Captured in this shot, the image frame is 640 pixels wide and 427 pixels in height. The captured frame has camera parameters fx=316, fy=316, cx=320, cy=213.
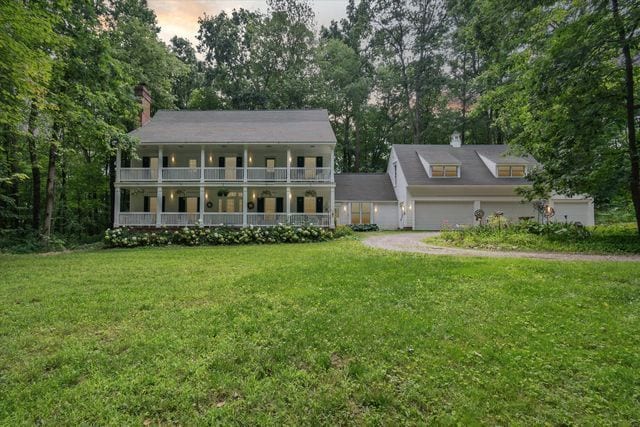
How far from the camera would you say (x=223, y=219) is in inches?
724

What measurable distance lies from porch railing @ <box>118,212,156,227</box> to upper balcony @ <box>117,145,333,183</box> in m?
2.02

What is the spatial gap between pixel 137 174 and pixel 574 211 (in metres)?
29.9

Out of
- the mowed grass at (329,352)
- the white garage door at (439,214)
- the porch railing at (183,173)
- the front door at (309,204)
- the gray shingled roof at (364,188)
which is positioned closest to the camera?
the mowed grass at (329,352)

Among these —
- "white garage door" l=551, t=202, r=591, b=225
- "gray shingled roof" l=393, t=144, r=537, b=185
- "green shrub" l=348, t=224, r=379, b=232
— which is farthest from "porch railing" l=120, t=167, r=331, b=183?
"white garage door" l=551, t=202, r=591, b=225

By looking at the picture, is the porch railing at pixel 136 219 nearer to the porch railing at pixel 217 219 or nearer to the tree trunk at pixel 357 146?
the porch railing at pixel 217 219

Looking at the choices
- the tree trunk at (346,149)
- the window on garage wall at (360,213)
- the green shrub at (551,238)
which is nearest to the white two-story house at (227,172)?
the window on garage wall at (360,213)

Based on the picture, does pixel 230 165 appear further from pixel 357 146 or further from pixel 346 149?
pixel 346 149

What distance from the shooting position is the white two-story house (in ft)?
59.5

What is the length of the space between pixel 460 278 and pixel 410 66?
31685 millimetres

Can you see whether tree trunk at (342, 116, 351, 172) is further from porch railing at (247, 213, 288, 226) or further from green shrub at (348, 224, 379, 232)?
porch railing at (247, 213, 288, 226)

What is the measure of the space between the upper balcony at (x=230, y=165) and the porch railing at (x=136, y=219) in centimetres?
202

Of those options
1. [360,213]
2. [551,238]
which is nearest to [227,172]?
[360,213]

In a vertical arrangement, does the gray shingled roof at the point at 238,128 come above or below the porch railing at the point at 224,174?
above

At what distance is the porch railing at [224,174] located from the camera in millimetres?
18812
